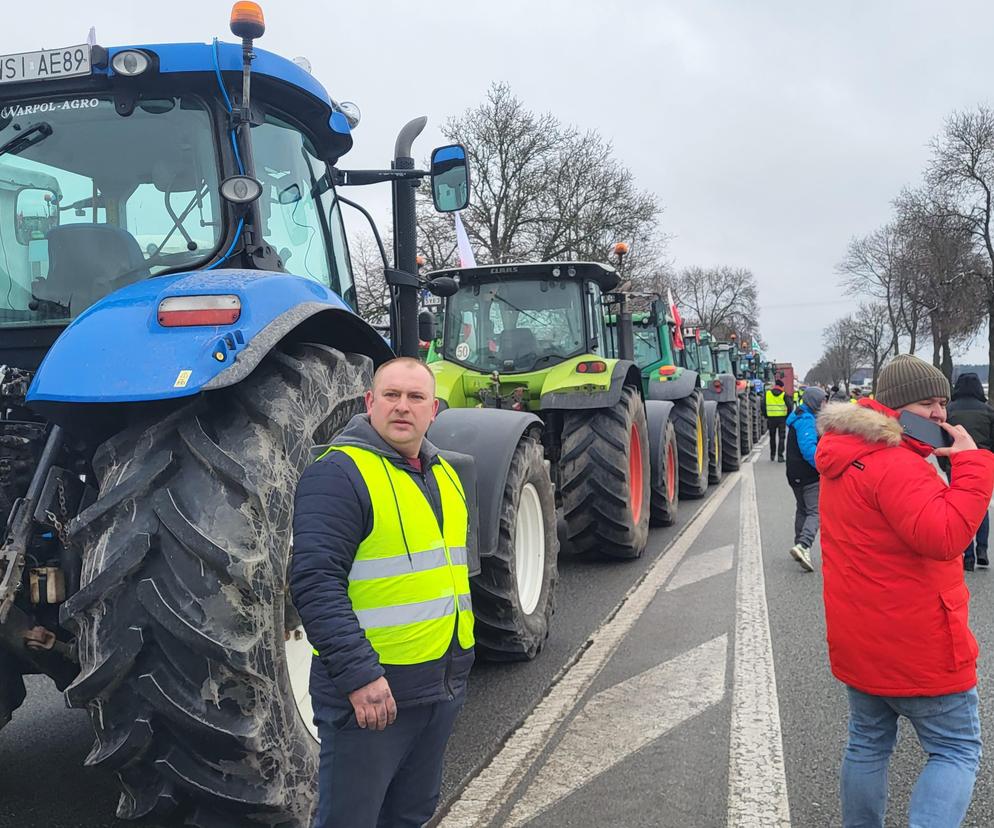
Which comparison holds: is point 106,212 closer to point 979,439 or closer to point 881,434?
point 881,434

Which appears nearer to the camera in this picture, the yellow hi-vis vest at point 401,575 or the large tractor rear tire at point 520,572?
the yellow hi-vis vest at point 401,575

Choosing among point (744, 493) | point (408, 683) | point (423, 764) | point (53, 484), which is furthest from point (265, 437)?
point (744, 493)

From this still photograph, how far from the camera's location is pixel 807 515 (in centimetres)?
743

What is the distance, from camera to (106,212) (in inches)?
122

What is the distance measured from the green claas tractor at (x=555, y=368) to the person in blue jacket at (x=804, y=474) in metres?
1.30

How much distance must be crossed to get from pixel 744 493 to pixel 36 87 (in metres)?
10.8

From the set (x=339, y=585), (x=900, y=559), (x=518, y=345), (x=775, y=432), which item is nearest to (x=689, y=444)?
(x=518, y=345)

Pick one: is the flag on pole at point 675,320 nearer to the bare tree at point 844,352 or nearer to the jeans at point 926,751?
the jeans at point 926,751

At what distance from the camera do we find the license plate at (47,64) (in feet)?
9.97

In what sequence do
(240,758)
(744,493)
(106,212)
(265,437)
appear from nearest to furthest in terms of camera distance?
(240,758)
(265,437)
(106,212)
(744,493)

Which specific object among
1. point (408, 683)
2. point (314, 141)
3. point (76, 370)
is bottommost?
point (408, 683)

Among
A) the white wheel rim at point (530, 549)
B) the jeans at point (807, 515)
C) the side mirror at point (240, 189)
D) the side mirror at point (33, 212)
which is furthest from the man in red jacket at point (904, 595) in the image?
the jeans at point (807, 515)

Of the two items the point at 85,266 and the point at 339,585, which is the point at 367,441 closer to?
the point at 339,585

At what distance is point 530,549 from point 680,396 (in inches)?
259
